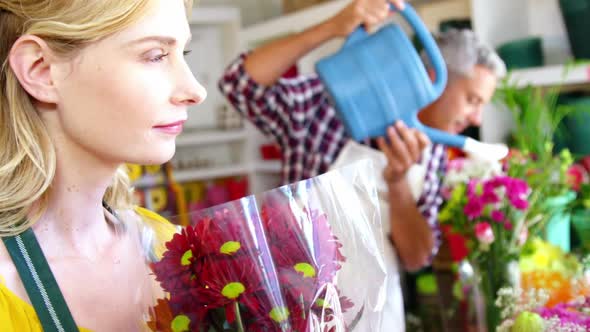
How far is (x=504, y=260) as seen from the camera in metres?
1.32

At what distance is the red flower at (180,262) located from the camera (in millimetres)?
608

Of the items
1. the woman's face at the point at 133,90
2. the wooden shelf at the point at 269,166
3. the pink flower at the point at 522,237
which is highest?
the woman's face at the point at 133,90

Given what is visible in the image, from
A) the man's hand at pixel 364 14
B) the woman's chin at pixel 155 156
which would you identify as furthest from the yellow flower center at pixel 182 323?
the man's hand at pixel 364 14

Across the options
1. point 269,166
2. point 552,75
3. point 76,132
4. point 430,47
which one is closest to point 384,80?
point 430,47

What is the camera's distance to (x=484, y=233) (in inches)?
51.7

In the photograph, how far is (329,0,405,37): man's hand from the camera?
131 cm

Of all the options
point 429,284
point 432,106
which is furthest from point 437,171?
point 429,284

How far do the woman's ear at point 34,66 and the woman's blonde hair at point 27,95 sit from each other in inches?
0.5

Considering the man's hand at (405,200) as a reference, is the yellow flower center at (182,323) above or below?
above

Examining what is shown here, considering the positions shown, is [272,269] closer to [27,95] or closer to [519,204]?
[27,95]

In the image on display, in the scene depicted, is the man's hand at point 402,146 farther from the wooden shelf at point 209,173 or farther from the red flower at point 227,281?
the wooden shelf at point 209,173

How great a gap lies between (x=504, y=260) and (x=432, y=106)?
0.47m

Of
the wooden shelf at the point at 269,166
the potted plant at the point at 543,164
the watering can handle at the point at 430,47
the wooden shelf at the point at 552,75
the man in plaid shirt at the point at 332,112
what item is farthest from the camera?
the wooden shelf at the point at 269,166

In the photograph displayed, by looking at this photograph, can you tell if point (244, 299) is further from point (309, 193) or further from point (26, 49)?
point (26, 49)
